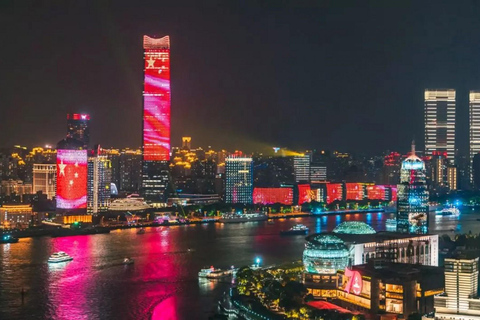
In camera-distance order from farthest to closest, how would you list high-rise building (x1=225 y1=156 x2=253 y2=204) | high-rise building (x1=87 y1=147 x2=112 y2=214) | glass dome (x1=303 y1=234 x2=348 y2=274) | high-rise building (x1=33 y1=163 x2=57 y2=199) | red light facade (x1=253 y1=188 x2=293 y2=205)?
red light facade (x1=253 y1=188 x2=293 y2=205) → high-rise building (x1=225 y1=156 x2=253 y2=204) → high-rise building (x1=33 y1=163 x2=57 y2=199) → high-rise building (x1=87 y1=147 x2=112 y2=214) → glass dome (x1=303 y1=234 x2=348 y2=274)

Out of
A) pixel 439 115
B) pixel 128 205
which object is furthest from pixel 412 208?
pixel 439 115

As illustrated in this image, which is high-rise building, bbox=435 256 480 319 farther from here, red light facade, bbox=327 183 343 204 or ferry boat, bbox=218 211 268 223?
red light facade, bbox=327 183 343 204

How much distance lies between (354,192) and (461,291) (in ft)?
87.7

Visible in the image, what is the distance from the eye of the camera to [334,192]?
33188 millimetres

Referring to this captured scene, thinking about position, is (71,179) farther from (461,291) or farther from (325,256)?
(461,291)

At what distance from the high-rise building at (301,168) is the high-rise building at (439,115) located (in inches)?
309

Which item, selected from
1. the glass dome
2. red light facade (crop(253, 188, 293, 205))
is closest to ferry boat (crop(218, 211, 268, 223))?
red light facade (crop(253, 188, 293, 205))

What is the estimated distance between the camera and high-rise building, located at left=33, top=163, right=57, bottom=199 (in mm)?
26953

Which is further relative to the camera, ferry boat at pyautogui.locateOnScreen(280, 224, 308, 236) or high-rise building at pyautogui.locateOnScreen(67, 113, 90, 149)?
high-rise building at pyautogui.locateOnScreen(67, 113, 90, 149)

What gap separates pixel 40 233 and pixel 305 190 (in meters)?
14.2

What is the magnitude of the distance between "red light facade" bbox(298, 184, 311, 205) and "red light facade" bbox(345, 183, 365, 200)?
324 cm

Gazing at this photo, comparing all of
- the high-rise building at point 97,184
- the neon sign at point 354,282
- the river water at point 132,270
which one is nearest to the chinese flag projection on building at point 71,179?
the high-rise building at point 97,184

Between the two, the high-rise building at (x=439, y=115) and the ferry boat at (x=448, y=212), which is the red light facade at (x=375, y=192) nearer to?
the ferry boat at (x=448, y=212)

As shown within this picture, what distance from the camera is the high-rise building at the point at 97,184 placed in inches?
969
